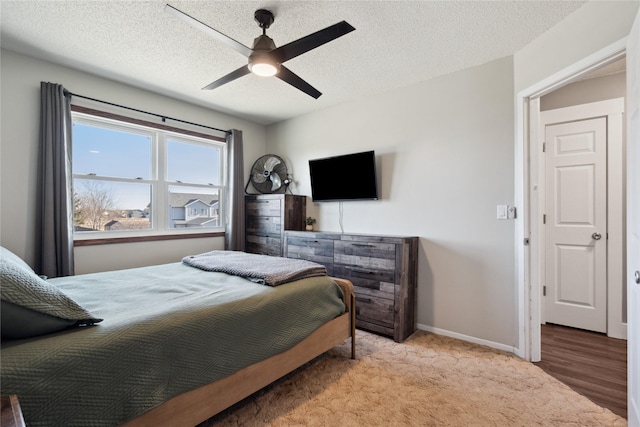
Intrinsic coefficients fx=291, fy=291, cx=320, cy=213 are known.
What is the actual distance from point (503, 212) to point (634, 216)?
41.6 inches

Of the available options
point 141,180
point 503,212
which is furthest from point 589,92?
point 141,180

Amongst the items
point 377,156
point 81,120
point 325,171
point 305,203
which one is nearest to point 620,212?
point 377,156

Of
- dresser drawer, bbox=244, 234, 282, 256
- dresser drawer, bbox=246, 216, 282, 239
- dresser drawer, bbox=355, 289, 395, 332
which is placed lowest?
dresser drawer, bbox=355, 289, 395, 332

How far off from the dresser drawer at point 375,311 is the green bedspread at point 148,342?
72cm

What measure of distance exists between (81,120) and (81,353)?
Result: 108 inches

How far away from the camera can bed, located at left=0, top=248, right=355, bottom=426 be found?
103 cm

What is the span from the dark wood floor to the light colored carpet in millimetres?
110

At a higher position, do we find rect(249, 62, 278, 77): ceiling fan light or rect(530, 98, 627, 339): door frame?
rect(249, 62, 278, 77): ceiling fan light

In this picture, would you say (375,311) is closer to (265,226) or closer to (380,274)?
(380,274)

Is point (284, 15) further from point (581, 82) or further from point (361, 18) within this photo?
point (581, 82)

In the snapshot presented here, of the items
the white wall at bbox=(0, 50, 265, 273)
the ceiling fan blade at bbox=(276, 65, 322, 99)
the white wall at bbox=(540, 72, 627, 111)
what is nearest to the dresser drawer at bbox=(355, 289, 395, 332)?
the ceiling fan blade at bbox=(276, 65, 322, 99)

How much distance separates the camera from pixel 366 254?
2.86m

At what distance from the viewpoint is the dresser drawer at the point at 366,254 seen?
271 cm

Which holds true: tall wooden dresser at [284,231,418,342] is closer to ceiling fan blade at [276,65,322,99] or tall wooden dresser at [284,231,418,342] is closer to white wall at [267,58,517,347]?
white wall at [267,58,517,347]
